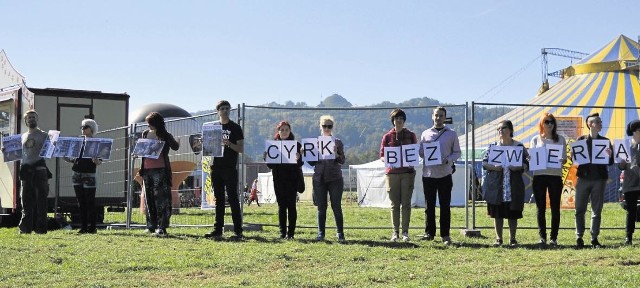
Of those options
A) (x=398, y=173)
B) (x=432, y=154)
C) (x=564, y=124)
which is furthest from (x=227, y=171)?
(x=564, y=124)

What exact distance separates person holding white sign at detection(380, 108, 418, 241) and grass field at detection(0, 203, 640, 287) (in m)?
0.35

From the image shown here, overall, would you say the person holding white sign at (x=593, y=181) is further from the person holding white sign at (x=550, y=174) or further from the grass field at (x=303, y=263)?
the grass field at (x=303, y=263)

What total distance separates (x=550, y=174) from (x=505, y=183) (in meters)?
0.56

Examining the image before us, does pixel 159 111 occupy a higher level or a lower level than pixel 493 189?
higher

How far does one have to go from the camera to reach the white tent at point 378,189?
109ft

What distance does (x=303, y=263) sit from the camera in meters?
8.52

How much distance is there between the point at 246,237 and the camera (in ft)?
38.7

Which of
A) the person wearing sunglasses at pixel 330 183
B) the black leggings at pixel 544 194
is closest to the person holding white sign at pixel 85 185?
the person wearing sunglasses at pixel 330 183

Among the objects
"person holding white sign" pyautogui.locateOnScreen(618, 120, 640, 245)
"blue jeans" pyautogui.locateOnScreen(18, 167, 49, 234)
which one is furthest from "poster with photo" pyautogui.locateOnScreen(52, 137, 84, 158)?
"person holding white sign" pyautogui.locateOnScreen(618, 120, 640, 245)

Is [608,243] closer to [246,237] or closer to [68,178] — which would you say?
[246,237]

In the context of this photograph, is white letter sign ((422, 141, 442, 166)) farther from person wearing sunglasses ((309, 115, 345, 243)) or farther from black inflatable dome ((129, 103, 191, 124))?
black inflatable dome ((129, 103, 191, 124))

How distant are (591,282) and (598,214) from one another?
3.88 meters

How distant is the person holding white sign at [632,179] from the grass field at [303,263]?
0.99 feet

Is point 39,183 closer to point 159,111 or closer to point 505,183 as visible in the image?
point 505,183
